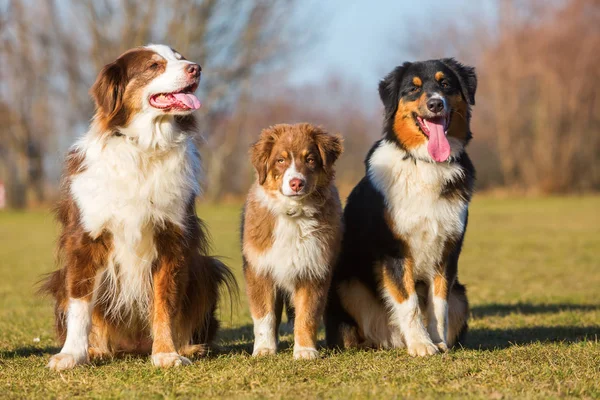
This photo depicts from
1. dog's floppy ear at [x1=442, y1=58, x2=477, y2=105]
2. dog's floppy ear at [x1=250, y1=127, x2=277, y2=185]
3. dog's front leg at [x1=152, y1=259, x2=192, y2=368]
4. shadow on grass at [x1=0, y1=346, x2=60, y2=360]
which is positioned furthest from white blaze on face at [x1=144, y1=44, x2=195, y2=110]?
shadow on grass at [x1=0, y1=346, x2=60, y2=360]

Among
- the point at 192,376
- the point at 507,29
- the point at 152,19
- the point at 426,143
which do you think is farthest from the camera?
the point at 507,29

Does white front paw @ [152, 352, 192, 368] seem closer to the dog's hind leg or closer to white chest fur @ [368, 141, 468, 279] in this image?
white chest fur @ [368, 141, 468, 279]

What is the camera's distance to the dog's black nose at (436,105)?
5.58 m

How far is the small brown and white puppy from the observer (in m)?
5.49

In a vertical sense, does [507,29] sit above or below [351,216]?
above

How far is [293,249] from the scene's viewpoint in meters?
5.48

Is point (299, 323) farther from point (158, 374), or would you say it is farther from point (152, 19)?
point (152, 19)

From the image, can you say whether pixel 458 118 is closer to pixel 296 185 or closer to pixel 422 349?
pixel 296 185

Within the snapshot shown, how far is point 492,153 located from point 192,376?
35.2 metres

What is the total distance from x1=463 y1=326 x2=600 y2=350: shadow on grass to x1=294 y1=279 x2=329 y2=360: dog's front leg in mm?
1395

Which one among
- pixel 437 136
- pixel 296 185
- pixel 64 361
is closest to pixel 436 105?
pixel 437 136

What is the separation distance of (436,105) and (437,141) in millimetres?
303

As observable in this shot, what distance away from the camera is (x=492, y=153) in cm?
3825

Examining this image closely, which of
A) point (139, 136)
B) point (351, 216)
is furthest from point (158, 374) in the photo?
point (351, 216)
